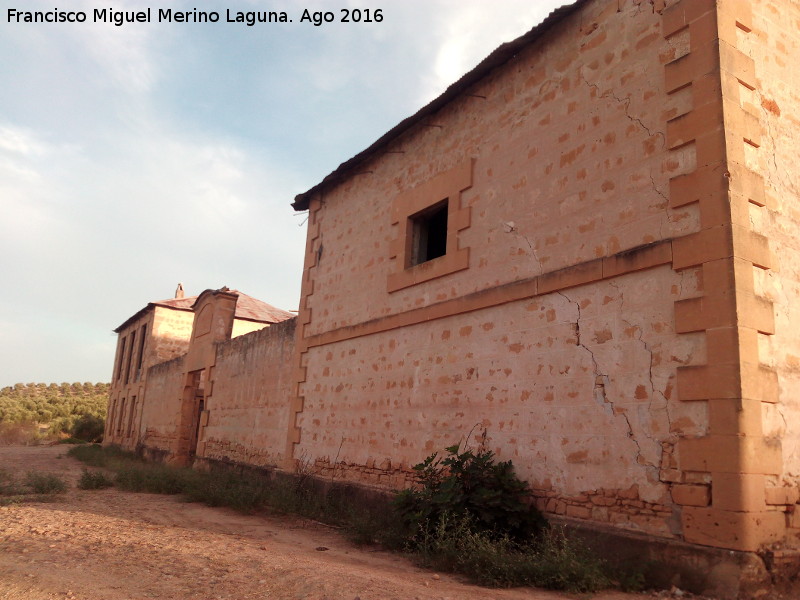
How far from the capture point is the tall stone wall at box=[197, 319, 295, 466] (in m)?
11.0

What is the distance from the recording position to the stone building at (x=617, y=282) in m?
4.46

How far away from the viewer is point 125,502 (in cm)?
859

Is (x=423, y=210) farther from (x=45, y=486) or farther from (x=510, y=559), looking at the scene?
(x=45, y=486)

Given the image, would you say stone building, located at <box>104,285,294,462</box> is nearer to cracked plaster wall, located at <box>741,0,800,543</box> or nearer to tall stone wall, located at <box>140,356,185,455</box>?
tall stone wall, located at <box>140,356,185,455</box>

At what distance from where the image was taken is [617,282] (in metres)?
5.36

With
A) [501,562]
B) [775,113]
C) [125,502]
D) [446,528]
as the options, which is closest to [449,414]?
[446,528]

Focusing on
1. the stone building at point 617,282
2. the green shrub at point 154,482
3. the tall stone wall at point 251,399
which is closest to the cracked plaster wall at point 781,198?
the stone building at point 617,282

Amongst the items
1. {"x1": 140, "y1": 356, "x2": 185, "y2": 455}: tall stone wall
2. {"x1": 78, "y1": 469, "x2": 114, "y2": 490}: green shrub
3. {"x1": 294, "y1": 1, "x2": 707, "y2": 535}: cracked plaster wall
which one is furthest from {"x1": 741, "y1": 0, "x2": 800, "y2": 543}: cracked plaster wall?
{"x1": 140, "y1": 356, "x2": 185, "y2": 455}: tall stone wall

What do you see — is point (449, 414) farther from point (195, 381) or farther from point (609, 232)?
point (195, 381)

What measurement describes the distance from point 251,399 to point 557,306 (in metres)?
7.99

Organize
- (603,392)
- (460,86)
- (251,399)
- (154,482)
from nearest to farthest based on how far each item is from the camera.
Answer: (603,392) → (460,86) → (154,482) → (251,399)

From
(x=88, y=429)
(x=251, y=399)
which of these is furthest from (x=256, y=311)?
(x=88, y=429)

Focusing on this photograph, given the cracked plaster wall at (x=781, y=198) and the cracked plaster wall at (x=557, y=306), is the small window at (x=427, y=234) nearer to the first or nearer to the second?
the cracked plaster wall at (x=557, y=306)

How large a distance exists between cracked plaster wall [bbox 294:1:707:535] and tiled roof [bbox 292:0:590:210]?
0.12 meters
